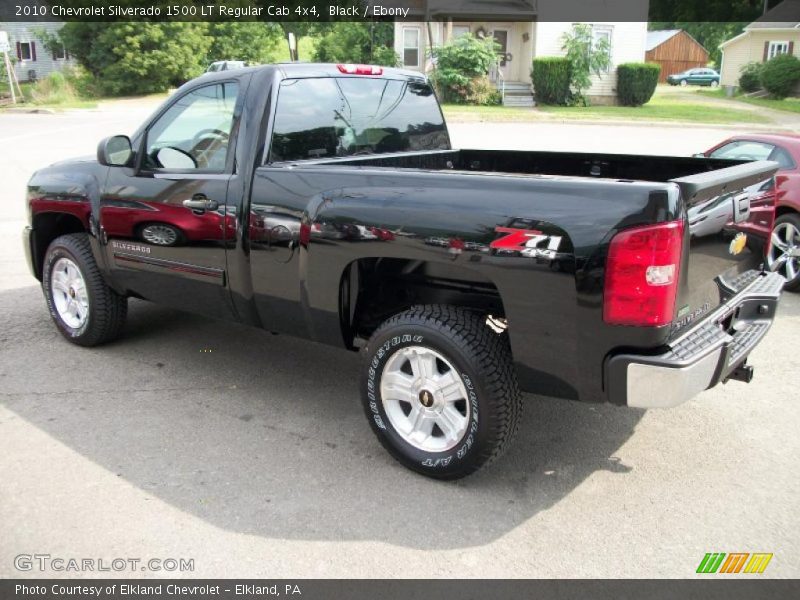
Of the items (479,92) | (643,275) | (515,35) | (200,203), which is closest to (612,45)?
(515,35)

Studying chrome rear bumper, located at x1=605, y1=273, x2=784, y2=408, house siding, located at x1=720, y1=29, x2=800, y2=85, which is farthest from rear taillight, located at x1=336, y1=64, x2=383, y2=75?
house siding, located at x1=720, y1=29, x2=800, y2=85

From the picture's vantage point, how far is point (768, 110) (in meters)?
30.4

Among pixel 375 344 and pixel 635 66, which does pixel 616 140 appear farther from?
pixel 375 344

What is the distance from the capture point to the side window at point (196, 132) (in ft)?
14.2

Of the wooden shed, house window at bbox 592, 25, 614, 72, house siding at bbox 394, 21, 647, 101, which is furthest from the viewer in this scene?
the wooden shed

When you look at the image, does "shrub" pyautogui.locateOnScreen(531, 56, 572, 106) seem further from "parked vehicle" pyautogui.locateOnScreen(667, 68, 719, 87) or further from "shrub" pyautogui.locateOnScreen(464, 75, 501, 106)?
"parked vehicle" pyautogui.locateOnScreen(667, 68, 719, 87)

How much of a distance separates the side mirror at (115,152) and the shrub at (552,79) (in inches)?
1121

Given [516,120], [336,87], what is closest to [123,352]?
[336,87]

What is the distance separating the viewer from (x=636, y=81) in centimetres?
3144

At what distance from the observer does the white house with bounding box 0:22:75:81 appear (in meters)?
47.3

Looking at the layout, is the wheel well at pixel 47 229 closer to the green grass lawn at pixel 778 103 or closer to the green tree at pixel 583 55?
the green tree at pixel 583 55

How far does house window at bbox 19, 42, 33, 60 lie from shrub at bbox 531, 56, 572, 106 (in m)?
35.4

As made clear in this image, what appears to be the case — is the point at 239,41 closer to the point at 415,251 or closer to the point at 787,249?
the point at 787,249
